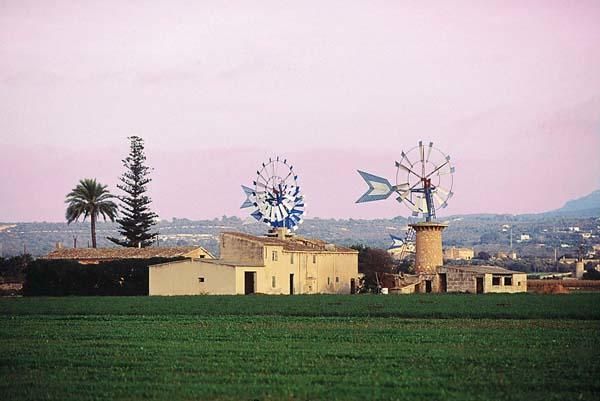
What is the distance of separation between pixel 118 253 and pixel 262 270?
14718mm

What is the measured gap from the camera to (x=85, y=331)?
39.3 metres

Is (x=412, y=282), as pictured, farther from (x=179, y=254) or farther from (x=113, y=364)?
(x=113, y=364)

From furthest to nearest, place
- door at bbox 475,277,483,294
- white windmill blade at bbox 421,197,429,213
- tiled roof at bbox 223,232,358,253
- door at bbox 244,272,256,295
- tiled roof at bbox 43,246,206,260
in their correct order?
white windmill blade at bbox 421,197,429,213 → tiled roof at bbox 43,246,206,260 → door at bbox 475,277,483,294 → tiled roof at bbox 223,232,358,253 → door at bbox 244,272,256,295

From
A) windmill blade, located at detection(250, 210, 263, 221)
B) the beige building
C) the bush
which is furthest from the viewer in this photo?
windmill blade, located at detection(250, 210, 263, 221)

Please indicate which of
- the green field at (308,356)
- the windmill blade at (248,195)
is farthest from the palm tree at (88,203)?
the green field at (308,356)

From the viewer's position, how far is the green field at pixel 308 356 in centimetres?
2297

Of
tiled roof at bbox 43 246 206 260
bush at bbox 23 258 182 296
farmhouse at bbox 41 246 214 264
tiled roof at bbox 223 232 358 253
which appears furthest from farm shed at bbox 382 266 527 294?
bush at bbox 23 258 182 296

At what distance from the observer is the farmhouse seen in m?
89.4

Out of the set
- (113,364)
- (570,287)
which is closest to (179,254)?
(570,287)

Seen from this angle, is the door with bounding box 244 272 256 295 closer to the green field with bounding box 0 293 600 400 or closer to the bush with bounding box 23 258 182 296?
the bush with bounding box 23 258 182 296

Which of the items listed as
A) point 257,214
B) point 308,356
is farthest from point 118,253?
point 308,356

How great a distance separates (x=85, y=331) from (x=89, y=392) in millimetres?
16517

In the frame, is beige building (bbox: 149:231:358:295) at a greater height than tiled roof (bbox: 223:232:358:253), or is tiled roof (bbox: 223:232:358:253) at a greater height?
tiled roof (bbox: 223:232:358:253)

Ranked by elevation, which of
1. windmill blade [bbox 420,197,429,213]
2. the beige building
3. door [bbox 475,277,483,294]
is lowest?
door [bbox 475,277,483,294]
